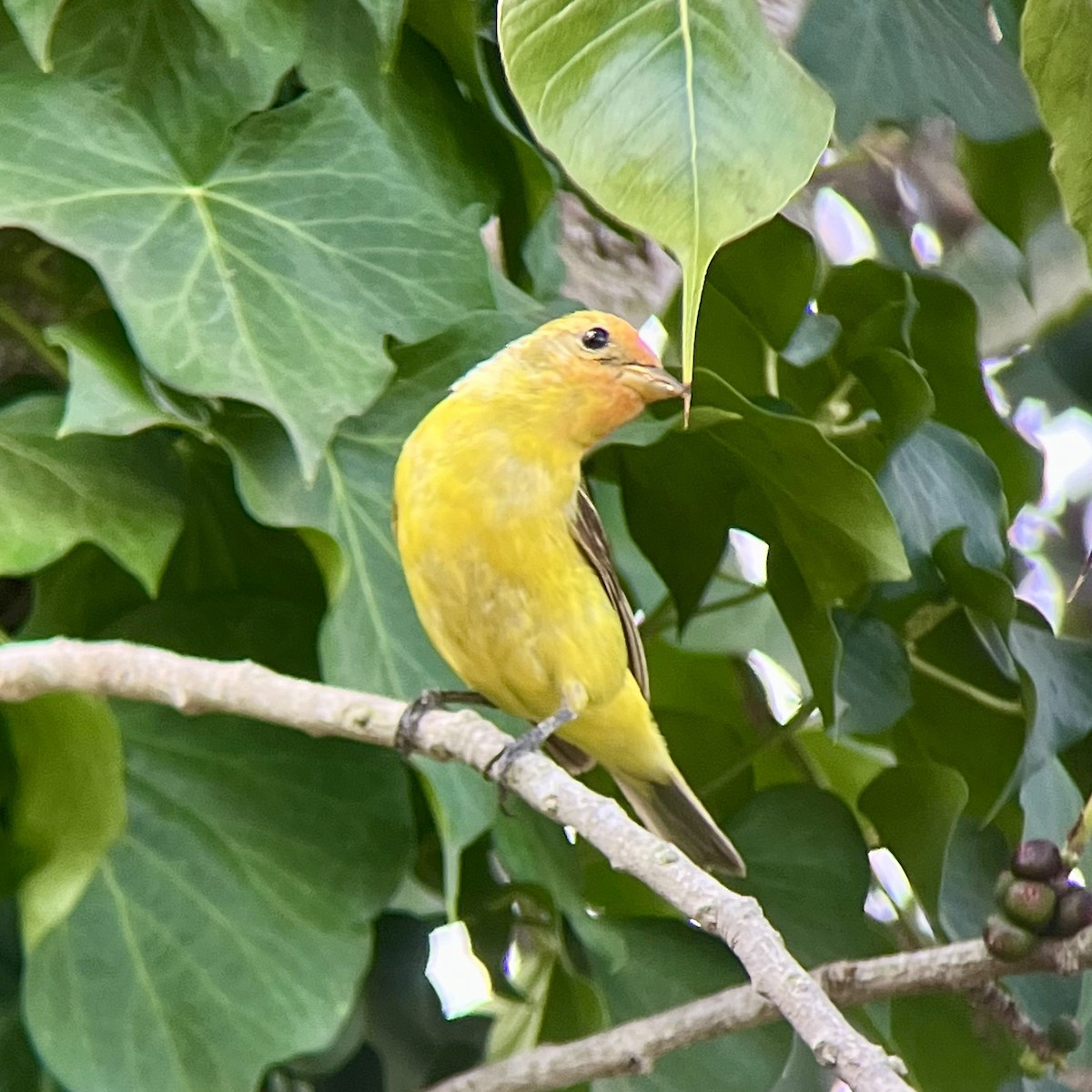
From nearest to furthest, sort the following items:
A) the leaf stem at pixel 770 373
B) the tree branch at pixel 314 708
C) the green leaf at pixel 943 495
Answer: the tree branch at pixel 314 708 < the green leaf at pixel 943 495 < the leaf stem at pixel 770 373

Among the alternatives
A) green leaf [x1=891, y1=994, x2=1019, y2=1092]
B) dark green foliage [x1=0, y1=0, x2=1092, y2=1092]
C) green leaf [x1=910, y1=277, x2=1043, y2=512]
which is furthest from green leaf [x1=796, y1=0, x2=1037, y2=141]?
green leaf [x1=891, y1=994, x2=1019, y2=1092]

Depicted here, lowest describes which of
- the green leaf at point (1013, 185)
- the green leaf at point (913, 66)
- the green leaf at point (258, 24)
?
the green leaf at point (1013, 185)

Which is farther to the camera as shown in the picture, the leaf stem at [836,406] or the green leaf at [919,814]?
the leaf stem at [836,406]

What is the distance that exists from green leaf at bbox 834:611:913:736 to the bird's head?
0.62 ft

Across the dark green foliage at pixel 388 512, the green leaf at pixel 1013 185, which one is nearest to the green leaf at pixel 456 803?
the dark green foliage at pixel 388 512

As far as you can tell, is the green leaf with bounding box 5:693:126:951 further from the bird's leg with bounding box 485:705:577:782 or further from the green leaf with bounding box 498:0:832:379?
the green leaf with bounding box 498:0:832:379

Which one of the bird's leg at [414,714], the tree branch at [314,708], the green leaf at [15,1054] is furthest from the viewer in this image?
the green leaf at [15,1054]

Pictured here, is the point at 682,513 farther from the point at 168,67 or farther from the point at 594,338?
the point at 168,67

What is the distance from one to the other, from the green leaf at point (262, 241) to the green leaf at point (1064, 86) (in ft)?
1.06

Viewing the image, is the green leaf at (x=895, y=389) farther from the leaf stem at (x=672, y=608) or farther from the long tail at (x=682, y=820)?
the long tail at (x=682, y=820)

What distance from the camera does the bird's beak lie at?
40.0 inches

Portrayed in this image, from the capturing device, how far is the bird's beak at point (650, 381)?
102 cm

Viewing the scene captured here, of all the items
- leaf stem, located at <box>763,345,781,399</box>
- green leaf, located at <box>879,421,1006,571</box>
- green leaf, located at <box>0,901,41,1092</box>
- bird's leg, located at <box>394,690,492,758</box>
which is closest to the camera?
bird's leg, located at <box>394,690,492,758</box>

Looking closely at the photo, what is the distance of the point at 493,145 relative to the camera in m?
1.03
